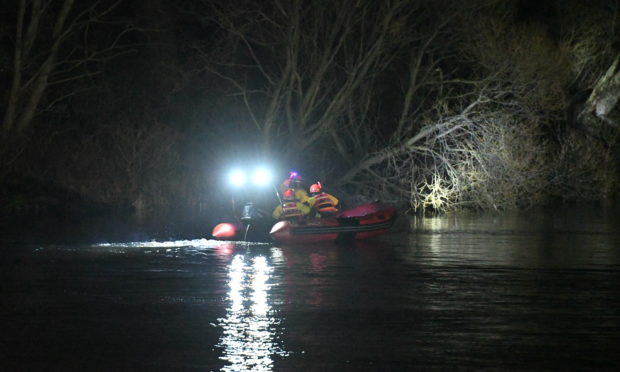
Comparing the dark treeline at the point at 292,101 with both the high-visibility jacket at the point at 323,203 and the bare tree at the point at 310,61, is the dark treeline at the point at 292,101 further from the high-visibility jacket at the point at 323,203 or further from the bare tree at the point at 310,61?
the high-visibility jacket at the point at 323,203

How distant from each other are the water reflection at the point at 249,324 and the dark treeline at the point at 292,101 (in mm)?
13850

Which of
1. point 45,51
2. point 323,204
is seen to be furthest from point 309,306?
point 45,51

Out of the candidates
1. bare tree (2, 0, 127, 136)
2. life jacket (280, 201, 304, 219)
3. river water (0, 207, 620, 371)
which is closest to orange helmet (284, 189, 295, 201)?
life jacket (280, 201, 304, 219)

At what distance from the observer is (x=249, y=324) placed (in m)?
10.4

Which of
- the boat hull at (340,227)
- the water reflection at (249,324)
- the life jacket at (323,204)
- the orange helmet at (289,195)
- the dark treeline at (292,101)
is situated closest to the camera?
the water reflection at (249,324)

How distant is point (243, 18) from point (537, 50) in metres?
8.72

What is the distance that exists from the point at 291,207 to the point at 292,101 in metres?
12.5

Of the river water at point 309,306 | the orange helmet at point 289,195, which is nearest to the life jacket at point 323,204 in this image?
the orange helmet at point 289,195

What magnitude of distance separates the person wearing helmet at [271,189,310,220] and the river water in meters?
0.77

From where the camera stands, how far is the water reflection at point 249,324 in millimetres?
8867

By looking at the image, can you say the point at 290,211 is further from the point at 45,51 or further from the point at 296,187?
the point at 45,51

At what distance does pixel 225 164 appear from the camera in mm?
30141

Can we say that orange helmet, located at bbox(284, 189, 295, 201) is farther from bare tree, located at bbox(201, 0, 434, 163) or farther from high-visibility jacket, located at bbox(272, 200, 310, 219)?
bare tree, located at bbox(201, 0, 434, 163)

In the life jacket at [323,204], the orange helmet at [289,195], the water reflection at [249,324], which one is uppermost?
the orange helmet at [289,195]
